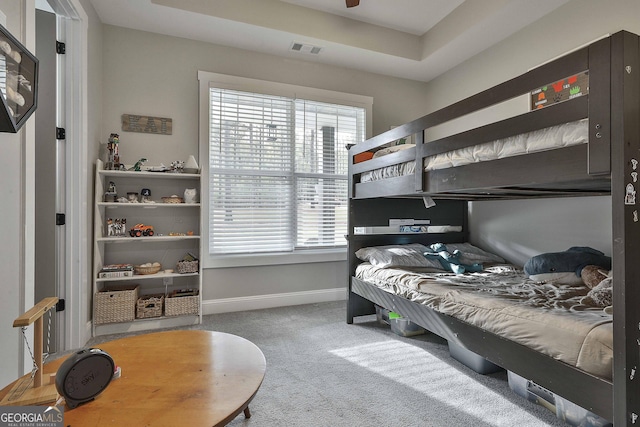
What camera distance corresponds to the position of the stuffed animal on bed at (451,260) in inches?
101

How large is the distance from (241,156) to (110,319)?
1781 mm

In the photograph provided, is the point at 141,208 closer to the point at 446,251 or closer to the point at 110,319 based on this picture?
the point at 110,319

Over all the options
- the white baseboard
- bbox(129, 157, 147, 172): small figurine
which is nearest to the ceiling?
bbox(129, 157, 147, 172): small figurine

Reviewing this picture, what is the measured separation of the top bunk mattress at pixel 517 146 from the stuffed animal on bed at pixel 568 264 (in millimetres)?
1047

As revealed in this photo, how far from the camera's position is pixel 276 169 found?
11.0 feet

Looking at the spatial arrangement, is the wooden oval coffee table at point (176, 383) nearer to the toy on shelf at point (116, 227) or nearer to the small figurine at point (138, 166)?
the toy on shelf at point (116, 227)

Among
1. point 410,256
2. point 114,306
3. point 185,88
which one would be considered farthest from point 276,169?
point 114,306

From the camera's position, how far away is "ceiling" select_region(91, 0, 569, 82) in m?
2.64

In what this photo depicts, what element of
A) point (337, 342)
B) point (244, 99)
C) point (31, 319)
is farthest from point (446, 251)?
point (31, 319)

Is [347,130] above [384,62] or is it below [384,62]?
below

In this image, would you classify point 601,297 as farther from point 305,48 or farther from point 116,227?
point 116,227

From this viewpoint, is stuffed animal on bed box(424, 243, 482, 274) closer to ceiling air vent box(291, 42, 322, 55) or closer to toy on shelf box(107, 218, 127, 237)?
ceiling air vent box(291, 42, 322, 55)

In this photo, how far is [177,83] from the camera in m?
3.02

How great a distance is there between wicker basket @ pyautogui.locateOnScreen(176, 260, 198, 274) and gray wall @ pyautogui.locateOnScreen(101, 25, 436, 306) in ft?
0.95
